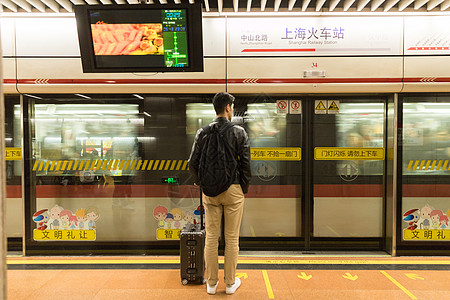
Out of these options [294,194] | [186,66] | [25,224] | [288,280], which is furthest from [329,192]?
[25,224]

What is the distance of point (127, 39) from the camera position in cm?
338

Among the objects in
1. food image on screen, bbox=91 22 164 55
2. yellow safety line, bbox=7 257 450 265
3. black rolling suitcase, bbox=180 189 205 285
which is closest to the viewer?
black rolling suitcase, bbox=180 189 205 285

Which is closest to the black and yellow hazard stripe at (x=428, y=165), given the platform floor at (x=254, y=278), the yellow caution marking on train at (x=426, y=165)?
the yellow caution marking on train at (x=426, y=165)

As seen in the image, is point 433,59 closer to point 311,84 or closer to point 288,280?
point 311,84

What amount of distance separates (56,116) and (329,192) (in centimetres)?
392

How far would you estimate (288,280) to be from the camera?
3.38 metres

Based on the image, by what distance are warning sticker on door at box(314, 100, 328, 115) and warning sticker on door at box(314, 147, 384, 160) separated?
511 mm

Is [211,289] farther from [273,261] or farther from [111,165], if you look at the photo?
[111,165]

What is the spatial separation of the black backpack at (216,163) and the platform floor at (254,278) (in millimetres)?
1098

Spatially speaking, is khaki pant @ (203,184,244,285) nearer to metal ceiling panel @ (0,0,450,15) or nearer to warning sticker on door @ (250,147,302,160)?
warning sticker on door @ (250,147,302,160)

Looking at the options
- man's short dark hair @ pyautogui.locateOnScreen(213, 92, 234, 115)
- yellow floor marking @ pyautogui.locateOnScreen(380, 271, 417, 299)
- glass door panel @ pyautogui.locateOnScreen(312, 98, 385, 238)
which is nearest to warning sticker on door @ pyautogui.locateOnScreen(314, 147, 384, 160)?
glass door panel @ pyautogui.locateOnScreen(312, 98, 385, 238)

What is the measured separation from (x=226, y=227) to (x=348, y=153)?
2.23m

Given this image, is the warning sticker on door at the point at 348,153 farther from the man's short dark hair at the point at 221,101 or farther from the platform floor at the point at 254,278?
the man's short dark hair at the point at 221,101

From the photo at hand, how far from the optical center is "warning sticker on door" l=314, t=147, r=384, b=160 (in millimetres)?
4254
